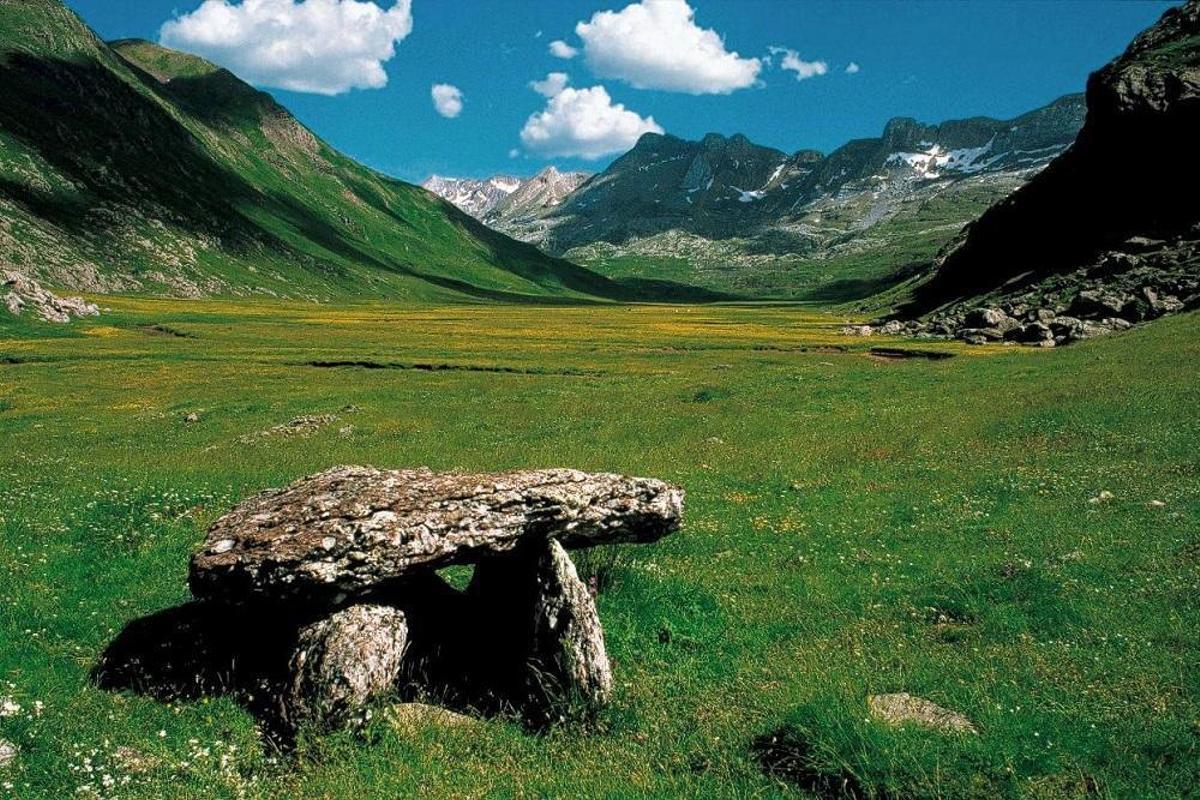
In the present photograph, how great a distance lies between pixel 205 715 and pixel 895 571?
13470 mm

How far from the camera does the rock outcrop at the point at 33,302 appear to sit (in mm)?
111000

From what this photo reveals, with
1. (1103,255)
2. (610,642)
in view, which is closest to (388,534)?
(610,642)

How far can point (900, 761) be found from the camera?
300 inches

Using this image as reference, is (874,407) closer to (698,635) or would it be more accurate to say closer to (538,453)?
(538,453)

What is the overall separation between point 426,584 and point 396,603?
1.02 meters

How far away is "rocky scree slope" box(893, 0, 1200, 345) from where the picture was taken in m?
81.1

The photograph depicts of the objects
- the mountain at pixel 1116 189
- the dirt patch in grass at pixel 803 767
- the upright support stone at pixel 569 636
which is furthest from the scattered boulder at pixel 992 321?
the dirt patch in grass at pixel 803 767

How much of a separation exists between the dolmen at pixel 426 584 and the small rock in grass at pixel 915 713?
3674 mm

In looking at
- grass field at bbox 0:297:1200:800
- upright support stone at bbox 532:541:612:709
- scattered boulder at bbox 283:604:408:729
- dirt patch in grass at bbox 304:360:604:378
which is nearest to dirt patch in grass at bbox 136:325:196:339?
dirt patch in grass at bbox 304:360:604:378

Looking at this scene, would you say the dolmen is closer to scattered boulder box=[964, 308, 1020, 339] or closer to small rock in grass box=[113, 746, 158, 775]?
small rock in grass box=[113, 746, 158, 775]

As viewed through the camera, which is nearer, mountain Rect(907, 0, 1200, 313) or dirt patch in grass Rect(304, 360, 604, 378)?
dirt patch in grass Rect(304, 360, 604, 378)

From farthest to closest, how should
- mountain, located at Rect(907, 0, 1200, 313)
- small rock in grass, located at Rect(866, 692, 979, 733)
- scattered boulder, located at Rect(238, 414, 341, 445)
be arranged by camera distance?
mountain, located at Rect(907, 0, 1200, 313) → scattered boulder, located at Rect(238, 414, 341, 445) → small rock in grass, located at Rect(866, 692, 979, 733)

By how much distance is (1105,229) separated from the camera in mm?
108625

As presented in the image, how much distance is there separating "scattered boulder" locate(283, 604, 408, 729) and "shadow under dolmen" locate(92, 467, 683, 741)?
0.06 feet
